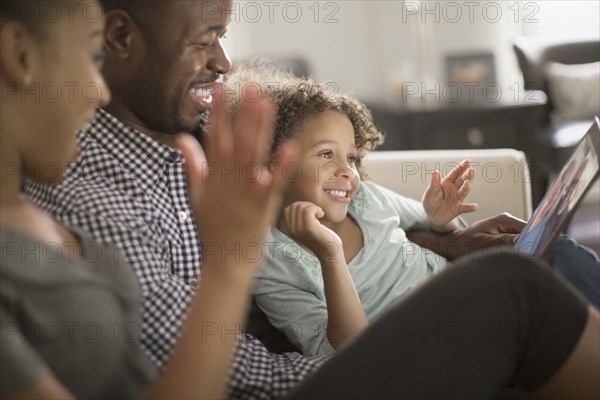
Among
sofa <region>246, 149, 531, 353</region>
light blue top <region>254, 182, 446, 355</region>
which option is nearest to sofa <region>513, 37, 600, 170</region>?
sofa <region>246, 149, 531, 353</region>

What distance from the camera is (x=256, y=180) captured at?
2.83 feet

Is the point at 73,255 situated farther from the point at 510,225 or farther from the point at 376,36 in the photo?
the point at 376,36

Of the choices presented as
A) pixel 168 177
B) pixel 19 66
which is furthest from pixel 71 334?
pixel 168 177


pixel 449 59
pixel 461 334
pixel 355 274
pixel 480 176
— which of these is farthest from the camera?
pixel 449 59

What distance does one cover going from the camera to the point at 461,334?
3.47ft

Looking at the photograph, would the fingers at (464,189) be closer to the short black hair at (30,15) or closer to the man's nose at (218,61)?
the man's nose at (218,61)

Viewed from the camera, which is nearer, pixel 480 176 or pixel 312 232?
pixel 312 232

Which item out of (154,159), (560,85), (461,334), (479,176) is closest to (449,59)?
(560,85)

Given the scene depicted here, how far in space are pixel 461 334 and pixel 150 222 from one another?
47 centimetres

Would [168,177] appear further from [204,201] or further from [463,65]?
[463,65]

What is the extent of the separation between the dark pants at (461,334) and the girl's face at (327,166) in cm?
53

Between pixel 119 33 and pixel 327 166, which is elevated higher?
pixel 119 33

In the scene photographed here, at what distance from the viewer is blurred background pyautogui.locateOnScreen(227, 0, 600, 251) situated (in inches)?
163

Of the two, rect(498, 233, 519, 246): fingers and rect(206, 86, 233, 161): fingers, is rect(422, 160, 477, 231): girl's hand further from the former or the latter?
rect(206, 86, 233, 161): fingers
